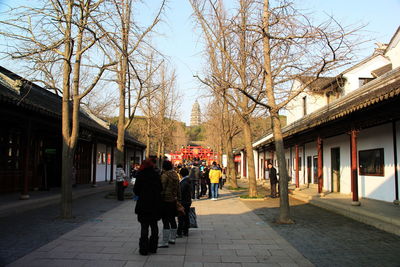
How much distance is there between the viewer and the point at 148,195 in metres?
5.71

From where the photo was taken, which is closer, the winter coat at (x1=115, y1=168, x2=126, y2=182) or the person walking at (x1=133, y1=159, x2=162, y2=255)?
the person walking at (x1=133, y1=159, x2=162, y2=255)

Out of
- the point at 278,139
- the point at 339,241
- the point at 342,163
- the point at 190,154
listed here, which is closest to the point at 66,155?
the point at 278,139

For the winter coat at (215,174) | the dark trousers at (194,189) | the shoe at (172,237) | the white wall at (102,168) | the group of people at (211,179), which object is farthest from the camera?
the white wall at (102,168)

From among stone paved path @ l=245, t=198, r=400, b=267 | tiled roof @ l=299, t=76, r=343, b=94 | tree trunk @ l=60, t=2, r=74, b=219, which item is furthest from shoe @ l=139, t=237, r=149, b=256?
tiled roof @ l=299, t=76, r=343, b=94

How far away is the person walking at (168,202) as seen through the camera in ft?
20.3

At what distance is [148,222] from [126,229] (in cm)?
252

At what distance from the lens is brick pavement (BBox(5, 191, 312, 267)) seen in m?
5.25

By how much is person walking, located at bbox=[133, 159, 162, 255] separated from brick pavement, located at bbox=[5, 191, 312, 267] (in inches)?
9.4

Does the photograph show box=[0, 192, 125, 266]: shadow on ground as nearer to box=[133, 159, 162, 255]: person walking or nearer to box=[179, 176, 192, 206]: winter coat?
box=[133, 159, 162, 255]: person walking

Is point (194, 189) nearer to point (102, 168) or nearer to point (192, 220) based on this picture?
point (192, 220)

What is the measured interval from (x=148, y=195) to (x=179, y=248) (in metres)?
1.28

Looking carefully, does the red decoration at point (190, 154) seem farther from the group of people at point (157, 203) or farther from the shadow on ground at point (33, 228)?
the group of people at point (157, 203)

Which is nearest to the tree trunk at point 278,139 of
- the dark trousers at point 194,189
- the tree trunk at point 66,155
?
the tree trunk at point 66,155

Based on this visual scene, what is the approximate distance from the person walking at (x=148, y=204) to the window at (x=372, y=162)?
9948 millimetres
